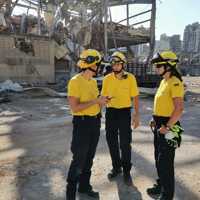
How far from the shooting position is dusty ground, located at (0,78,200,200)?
371cm

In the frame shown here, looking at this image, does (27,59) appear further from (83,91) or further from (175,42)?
(175,42)

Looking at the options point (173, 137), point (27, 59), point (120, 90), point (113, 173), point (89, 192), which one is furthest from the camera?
point (27, 59)

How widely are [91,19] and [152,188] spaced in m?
14.9

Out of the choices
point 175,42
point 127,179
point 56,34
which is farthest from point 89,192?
point 175,42

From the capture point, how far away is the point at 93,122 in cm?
329

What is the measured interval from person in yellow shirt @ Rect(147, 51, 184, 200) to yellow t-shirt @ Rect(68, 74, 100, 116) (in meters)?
0.68

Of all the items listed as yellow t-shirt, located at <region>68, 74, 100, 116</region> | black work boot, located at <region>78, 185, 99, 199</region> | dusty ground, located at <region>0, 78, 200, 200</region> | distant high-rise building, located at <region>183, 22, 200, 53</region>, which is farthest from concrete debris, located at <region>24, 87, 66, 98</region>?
distant high-rise building, located at <region>183, 22, 200, 53</region>

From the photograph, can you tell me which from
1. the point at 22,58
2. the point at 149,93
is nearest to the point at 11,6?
the point at 22,58

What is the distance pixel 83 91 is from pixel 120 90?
85 cm

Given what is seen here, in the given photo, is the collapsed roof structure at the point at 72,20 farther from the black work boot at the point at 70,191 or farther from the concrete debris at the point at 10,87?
the black work boot at the point at 70,191

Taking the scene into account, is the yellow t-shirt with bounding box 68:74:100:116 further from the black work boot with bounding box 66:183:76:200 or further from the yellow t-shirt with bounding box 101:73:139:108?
the black work boot with bounding box 66:183:76:200

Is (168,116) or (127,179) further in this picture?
(127,179)

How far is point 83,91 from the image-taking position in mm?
3219

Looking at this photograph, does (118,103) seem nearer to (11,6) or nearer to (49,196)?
(49,196)
